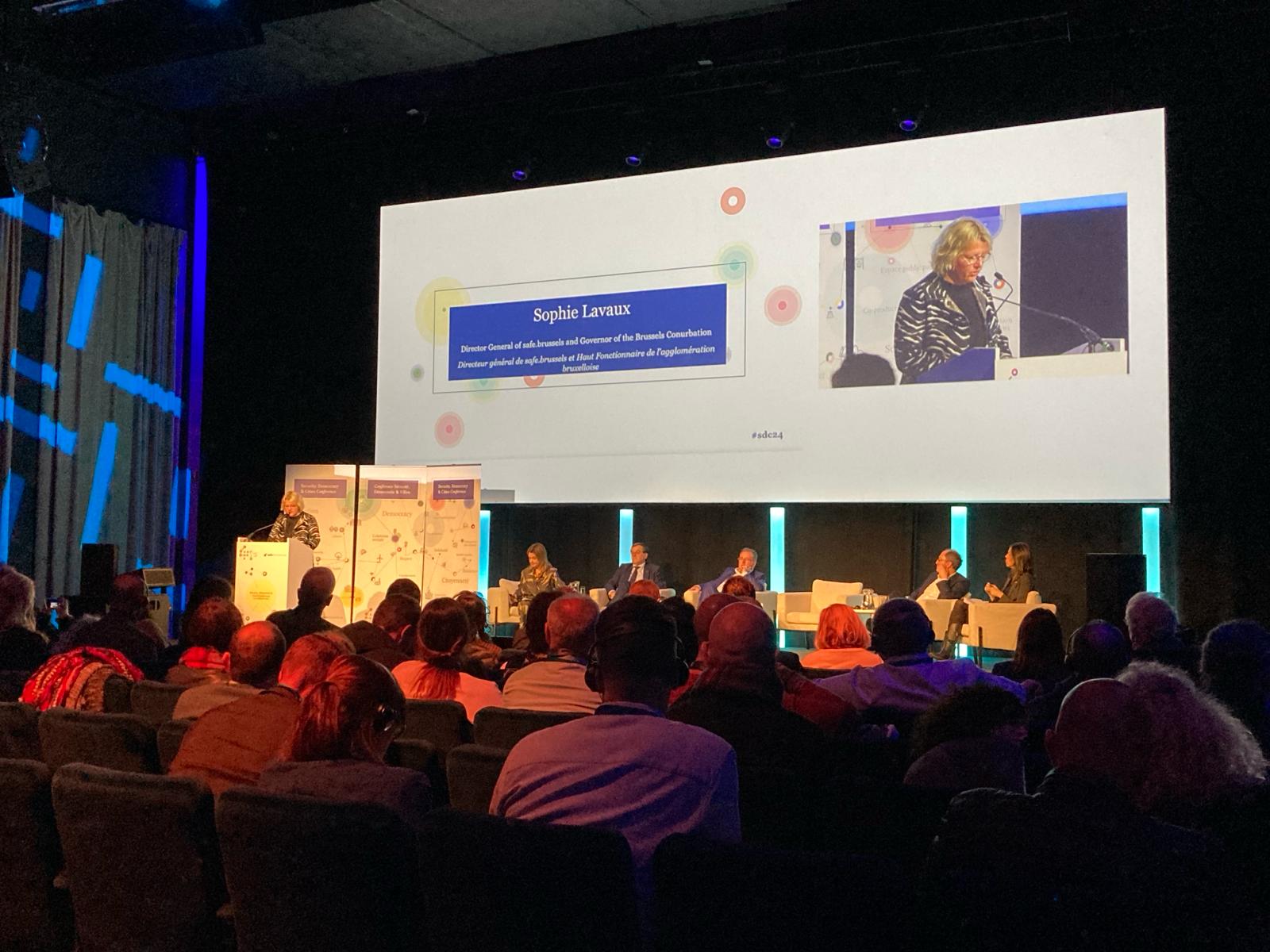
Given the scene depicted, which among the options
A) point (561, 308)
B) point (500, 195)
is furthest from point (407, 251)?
point (561, 308)

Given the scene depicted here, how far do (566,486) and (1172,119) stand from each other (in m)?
5.12

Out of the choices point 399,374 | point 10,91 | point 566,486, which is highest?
point 10,91

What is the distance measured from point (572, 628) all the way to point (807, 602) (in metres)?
5.55

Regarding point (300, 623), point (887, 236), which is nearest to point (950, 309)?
point (887, 236)

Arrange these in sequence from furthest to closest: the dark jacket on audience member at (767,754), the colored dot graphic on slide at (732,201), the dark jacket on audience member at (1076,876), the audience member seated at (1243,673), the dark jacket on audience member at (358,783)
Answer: the colored dot graphic on slide at (732,201)
the audience member seated at (1243,673)
the dark jacket on audience member at (767,754)
the dark jacket on audience member at (358,783)
the dark jacket on audience member at (1076,876)

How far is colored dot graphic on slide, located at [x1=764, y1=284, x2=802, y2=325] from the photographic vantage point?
8.30 m

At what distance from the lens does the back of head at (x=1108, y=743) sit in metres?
1.75

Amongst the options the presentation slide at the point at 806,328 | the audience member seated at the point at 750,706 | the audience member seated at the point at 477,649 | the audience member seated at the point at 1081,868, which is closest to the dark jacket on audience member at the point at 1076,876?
the audience member seated at the point at 1081,868

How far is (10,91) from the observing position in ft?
27.7

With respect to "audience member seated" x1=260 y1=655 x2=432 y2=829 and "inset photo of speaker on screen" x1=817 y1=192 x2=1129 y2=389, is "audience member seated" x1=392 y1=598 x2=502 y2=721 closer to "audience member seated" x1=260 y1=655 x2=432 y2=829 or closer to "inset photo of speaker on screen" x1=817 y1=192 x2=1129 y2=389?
"audience member seated" x1=260 y1=655 x2=432 y2=829

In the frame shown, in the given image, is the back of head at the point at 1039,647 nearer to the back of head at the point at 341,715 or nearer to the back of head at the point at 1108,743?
the back of head at the point at 1108,743

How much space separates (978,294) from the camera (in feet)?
25.2

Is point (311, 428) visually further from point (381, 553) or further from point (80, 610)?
point (80, 610)

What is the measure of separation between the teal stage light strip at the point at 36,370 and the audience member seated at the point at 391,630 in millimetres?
6227
